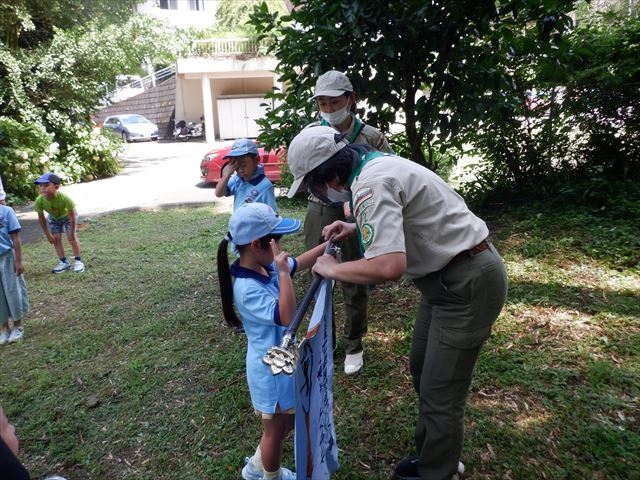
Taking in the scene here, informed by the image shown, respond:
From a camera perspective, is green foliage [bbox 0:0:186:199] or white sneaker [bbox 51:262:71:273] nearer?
white sneaker [bbox 51:262:71:273]

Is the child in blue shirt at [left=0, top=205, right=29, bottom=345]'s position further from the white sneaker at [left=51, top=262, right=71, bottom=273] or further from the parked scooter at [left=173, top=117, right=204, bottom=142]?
the parked scooter at [left=173, top=117, right=204, bottom=142]

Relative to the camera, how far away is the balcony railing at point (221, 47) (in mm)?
22547

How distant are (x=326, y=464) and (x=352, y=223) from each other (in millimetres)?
1058

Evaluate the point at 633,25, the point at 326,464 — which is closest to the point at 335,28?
the point at 326,464

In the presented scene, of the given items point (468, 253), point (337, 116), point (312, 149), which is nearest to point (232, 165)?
point (337, 116)

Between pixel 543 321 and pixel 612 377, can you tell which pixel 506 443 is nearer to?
pixel 612 377

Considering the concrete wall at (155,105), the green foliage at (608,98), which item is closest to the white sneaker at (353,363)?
the green foliage at (608,98)

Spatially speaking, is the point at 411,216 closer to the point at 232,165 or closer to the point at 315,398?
the point at 315,398

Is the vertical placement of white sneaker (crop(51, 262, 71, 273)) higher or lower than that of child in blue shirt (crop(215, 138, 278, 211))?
lower

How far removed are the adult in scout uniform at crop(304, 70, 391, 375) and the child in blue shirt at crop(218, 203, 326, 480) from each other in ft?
3.21

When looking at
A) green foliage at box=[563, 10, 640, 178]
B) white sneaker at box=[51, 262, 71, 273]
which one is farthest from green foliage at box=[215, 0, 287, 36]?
green foliage at box=[563, 10, 640, 178]

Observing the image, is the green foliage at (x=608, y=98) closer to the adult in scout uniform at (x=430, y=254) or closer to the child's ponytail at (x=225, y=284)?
the adult in scout uniform at (x=430, y=254)

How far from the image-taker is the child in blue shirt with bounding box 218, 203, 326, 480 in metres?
2.08

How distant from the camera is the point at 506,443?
2637 mm
